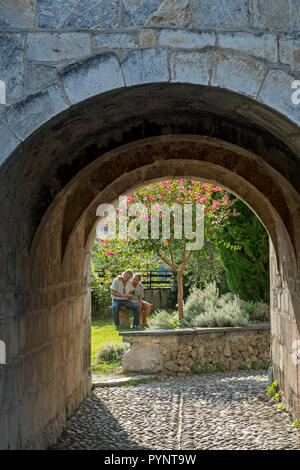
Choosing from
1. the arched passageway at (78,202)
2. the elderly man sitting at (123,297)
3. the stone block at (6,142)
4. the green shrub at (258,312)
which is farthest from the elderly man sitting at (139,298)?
the stone block at (6,142)

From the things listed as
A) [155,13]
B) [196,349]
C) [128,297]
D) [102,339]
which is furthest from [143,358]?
[155,13]

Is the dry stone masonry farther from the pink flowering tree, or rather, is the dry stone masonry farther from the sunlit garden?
the pink flowering tree

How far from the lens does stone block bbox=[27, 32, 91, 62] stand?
327cm

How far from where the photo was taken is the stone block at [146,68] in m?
3.24

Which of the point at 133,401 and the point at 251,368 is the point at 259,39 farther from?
the point at 251,368

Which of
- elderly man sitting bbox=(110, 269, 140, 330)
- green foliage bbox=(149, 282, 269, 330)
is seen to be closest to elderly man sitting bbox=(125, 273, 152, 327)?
elderly man sitting bbox=(110, 269, 140, 330)

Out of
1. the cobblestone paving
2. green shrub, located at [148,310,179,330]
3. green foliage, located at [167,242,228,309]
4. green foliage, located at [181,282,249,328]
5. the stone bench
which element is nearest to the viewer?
the cobblestone paving

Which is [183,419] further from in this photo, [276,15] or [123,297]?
[123,297]

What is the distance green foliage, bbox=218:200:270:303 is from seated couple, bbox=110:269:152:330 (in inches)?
73.0

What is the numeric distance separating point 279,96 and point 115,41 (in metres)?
1.00

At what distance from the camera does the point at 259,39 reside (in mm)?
3314

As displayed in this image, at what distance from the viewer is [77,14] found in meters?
3.31
